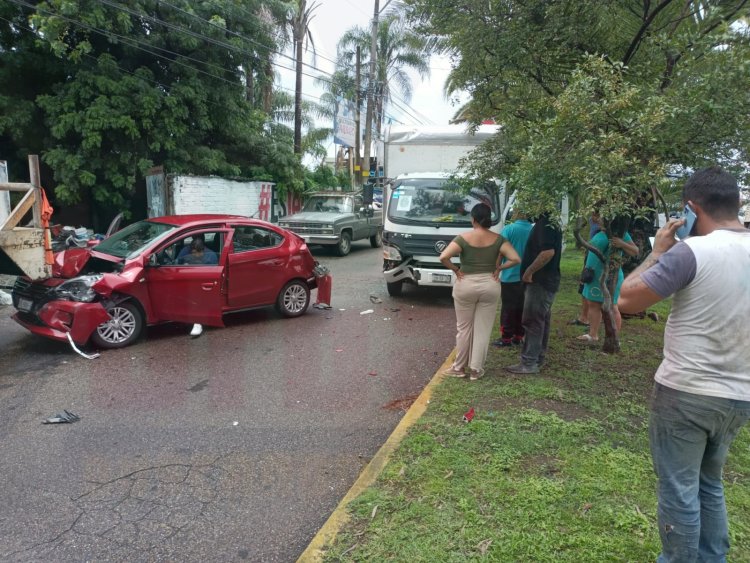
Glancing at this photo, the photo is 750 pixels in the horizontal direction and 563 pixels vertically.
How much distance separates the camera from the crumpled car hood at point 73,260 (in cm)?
667

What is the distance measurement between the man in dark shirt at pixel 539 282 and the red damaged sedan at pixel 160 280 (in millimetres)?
3976

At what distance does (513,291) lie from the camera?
672 centimetres

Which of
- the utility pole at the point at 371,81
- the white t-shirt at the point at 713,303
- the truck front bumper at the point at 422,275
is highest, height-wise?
the utility pole at the point at 371,81

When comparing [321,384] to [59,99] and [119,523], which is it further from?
[59,99]

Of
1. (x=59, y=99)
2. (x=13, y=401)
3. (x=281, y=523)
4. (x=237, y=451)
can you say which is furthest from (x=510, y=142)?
(x=59, y=99)

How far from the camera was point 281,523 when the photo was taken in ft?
10.8

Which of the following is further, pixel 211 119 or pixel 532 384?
pixel 211 119

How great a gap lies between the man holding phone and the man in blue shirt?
4035mm

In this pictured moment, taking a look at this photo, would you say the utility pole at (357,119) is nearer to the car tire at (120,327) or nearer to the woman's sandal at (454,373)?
the car tire at (120,327)

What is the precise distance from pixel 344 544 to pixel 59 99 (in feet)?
46.6

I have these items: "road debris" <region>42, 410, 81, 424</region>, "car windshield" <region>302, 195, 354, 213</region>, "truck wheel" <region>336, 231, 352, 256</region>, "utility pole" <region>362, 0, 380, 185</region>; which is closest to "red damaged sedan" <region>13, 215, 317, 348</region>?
"road debris" <region>42, 410, 81, 424</region>

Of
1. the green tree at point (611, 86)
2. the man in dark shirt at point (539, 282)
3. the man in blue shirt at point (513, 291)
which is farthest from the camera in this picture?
the man in blue shirt at point (513, 291)

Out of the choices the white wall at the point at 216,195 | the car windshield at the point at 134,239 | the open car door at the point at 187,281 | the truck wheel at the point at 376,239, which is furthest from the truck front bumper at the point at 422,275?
the truck wheel at the point at 376,239

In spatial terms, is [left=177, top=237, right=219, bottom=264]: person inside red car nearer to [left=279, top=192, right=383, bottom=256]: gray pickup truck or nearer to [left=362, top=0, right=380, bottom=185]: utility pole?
[left=279, top=192, right=383, bottom=256]: gray pickup truck
